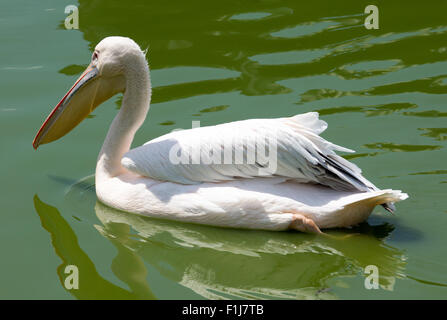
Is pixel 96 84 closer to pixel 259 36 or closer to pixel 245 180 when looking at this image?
pixel 245 180

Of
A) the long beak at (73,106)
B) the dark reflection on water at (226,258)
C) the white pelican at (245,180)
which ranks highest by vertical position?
the long beak at (73,106)

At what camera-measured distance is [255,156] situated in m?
3.99

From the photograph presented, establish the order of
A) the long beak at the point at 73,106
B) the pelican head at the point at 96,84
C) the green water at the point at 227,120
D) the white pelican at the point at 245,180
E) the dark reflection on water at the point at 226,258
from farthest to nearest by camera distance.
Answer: the long beak at the point at 73,106
the pelican head at the point at 96,84
the white pelican at the point at 245,180
the green water at the point at 227,120
the dark reflection on water at the point at 226,258

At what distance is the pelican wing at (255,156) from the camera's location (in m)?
3.95

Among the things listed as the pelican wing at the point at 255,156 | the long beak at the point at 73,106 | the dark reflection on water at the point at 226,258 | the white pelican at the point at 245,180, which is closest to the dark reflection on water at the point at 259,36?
the long beak at the point at 73,106

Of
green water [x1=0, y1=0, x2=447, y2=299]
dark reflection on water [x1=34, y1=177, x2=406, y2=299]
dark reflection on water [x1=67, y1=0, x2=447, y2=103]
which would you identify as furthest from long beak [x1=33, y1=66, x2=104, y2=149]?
dark reflection on water [x1=67, y1=0, x2=447, y2=103]

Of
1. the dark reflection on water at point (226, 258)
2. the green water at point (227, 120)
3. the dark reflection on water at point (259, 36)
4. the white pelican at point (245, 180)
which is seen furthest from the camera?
A: the dark reflection on water at point (259, 36)

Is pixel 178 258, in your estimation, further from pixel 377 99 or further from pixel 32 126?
pixel 377 99

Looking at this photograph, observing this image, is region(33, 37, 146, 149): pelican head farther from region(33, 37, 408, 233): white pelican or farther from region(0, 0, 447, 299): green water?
region(0, 0, 447, 299): green water

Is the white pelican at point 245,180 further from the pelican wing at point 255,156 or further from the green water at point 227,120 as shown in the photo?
the green water at point 227,120

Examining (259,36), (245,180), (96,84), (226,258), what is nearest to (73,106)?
(96,84)

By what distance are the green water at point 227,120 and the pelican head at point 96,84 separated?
0.38 m

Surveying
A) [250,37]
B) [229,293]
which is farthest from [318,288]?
[250,37]

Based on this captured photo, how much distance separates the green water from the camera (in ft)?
12.0
